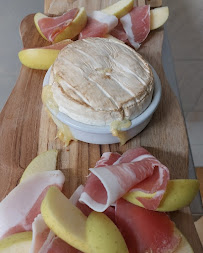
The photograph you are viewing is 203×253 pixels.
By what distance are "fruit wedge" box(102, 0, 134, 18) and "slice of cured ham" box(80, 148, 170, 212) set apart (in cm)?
61

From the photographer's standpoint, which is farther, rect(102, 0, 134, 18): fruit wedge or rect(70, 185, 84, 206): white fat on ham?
rect(102, 0, 134, 18): fruit wedge

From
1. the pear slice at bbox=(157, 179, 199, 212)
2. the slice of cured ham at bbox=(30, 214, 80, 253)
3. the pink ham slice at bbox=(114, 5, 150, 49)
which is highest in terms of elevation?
the slice of cured ham at bbox=(30, 214, 80, 253)

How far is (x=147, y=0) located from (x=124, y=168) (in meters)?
0.83

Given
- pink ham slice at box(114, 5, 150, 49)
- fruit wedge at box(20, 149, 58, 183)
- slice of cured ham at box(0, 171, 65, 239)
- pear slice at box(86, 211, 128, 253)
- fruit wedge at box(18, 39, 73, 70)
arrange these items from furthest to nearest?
1. pink ham slice at box(114, 5, 150, 49)
2. fruit wedge at box(18, 39, 73, 70)
3. fruit wedge at box(20, 149, 58, 183)
4. slice of cured ham at box(0, 171, 65, 239)
5. pear slice at box(86, 211, 128, 253)

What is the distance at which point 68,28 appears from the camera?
1.21 m

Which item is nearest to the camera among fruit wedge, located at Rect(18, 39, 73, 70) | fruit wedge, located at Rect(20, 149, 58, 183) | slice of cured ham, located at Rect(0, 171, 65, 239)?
Result: slice of cured ham, located at Rect(0, 171, 65, 239)

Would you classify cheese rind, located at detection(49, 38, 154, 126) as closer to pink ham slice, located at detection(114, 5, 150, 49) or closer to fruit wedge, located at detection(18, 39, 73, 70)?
fruit wedge, located at detection(18, 39, 73, 70)

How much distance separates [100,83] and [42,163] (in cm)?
25

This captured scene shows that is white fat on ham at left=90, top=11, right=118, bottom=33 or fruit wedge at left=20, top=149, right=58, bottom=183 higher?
white fat on ham at left=90, top=11, right=118, bottom=33

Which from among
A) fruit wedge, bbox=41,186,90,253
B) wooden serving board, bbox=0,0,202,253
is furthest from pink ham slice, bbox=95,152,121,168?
fruit wedge, bbox=41,186,90,253

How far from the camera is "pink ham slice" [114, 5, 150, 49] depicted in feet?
4.19

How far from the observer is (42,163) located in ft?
3.12

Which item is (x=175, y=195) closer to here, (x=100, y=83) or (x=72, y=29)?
(x=100, y=83)

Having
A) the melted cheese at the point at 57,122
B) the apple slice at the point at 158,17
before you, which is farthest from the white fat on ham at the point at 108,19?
the melted cheese at the point at 57,122
